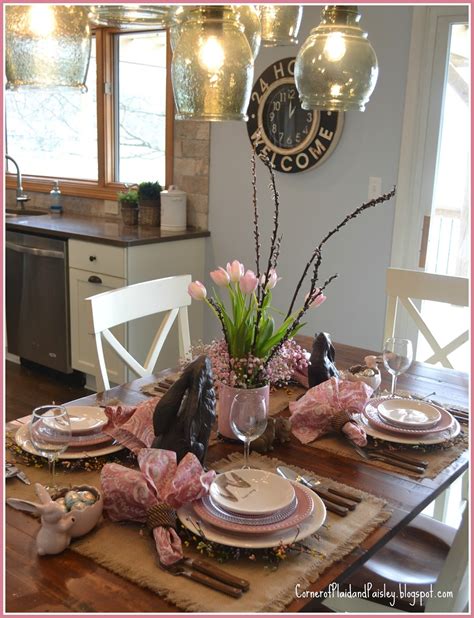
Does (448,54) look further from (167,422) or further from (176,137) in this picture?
(167,422)

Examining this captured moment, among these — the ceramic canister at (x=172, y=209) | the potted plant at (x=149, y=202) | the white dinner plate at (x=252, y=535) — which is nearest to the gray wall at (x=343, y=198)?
the ceramic canister at (x=172, y=209)

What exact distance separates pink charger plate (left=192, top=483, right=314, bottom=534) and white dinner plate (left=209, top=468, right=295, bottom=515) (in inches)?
1.0

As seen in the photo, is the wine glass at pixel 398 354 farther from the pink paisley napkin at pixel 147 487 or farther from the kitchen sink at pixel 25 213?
the kitchen sink at pixel 25 213

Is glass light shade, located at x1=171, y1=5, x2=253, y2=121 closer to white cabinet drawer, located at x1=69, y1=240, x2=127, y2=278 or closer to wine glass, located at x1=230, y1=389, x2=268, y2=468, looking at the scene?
wine glass, located at x1=230, y1=389, x2=268, y2=468

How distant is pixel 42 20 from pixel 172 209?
284 centimetres

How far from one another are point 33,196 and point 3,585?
432cm

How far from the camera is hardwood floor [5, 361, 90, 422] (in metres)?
3.84

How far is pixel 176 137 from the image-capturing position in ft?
13.3

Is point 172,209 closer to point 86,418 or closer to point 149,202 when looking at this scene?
point 149,202

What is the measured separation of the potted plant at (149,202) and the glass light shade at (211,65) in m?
2.70

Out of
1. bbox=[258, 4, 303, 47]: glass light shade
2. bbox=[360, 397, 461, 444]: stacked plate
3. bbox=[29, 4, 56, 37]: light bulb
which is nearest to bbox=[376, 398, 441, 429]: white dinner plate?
bbox=[360, 397, 461, 444]: stacked plate

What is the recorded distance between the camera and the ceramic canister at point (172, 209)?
391 centimetres

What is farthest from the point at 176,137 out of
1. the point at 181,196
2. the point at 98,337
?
the point at 98,337

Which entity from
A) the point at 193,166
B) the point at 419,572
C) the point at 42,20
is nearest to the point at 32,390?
A: the point at 193,166
